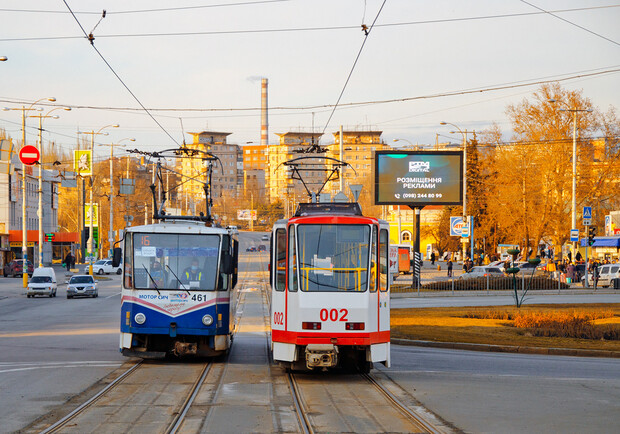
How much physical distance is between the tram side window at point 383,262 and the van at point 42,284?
34997 millimetres

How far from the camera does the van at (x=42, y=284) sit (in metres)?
45.0

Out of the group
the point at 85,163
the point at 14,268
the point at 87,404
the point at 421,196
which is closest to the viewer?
the point at 87,404

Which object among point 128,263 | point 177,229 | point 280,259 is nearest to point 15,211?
point 128,263

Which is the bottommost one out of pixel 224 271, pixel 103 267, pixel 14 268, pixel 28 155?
pixel 103 267

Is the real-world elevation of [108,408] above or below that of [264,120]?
below

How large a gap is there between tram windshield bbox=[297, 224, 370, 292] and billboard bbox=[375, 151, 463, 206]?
98.6 ft

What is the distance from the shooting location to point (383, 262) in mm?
14047

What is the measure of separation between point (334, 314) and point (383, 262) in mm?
1301

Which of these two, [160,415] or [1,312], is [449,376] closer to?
[160,415]

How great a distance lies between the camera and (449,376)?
14586 mm

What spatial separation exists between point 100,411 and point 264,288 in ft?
128

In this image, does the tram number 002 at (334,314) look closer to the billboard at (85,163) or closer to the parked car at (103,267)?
the billboard at (85,163)

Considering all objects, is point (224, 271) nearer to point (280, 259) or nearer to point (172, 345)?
point (172, 345)

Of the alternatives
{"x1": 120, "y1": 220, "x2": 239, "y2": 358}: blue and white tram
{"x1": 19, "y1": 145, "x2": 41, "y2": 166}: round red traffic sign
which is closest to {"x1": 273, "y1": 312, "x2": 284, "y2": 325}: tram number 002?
{"x1": 120, "y1": 220, "x2": 239, "y2": 358}: blue and white tram
